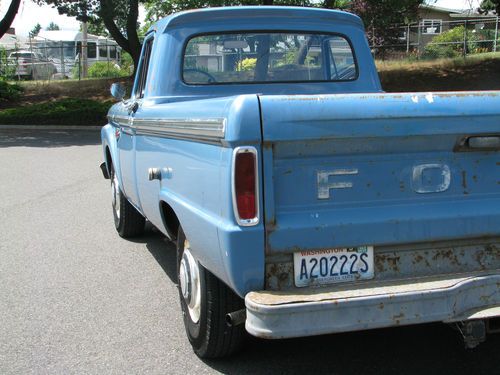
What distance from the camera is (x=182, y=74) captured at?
4629 mm

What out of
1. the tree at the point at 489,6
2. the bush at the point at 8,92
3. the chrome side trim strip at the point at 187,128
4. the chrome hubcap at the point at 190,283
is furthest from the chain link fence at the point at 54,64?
the chrome hubcap at the point at 190,283

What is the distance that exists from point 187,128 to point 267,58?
179cm

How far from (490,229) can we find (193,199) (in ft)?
5.12

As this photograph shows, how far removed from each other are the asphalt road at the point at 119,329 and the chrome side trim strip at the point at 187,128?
4.44 feet

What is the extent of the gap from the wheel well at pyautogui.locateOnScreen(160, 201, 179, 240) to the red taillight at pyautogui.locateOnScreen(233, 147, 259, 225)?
4.45 feet

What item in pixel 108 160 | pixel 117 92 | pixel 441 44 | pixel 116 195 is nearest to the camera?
pixel 117 92

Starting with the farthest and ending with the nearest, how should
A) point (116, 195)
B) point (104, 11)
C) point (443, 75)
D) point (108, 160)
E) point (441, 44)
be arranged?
point (441, 44)
point (443, 75)
point (104, 11)
point (108, 160)
point (116, 195)

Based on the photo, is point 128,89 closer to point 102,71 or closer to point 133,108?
point 102,71

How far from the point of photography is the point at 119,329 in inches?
167

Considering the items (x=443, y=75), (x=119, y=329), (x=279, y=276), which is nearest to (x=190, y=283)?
(x=119, y=329)

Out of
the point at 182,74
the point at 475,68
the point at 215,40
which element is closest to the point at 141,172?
the point at 182,74

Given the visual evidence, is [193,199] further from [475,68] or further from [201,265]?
[475,68]

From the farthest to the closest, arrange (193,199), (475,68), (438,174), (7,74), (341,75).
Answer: (7,74)
(475,68)
(341,75)
(193,199)
(438,174)

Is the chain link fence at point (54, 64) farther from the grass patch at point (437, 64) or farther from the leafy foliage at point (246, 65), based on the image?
the leafy foliage at point (246, 65)
